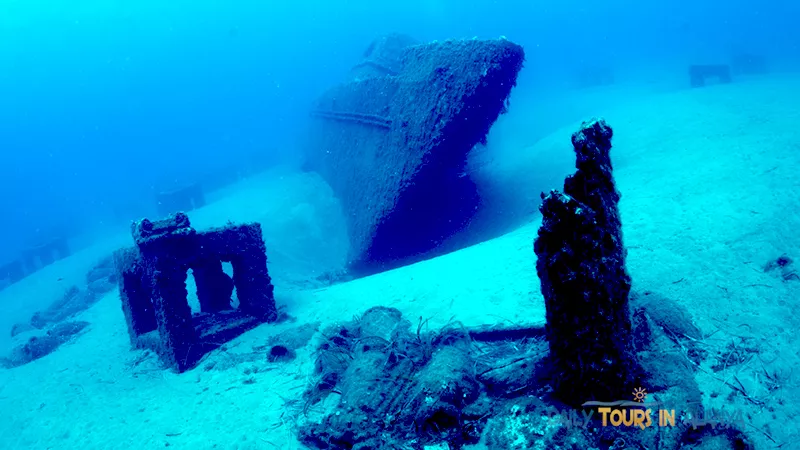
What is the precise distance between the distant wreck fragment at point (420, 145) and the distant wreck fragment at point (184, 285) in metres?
3.10

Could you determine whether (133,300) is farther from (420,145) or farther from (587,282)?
(587,282)

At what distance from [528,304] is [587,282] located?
284cm

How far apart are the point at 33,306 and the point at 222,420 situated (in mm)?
19349

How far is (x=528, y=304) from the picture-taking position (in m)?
6.17

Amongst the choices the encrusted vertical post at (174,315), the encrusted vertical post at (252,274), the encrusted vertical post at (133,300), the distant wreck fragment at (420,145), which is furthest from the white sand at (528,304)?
the distant wreck fragment at (420,145)

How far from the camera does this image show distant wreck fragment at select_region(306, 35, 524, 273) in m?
9.23

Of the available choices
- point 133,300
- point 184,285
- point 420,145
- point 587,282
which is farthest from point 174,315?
point 587,282

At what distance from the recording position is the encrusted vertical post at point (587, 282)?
11.3 feet

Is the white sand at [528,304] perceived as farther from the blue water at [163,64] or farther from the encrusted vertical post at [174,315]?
the blue water at [163,64]

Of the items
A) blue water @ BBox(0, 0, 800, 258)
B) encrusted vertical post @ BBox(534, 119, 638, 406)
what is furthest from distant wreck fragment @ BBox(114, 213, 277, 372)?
blue water @ BBox(0, 0, 800, 258)

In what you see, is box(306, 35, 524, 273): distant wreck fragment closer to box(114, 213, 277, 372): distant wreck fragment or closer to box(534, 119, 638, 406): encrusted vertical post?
box(114, 213, 277, 372): distant wreck fragment

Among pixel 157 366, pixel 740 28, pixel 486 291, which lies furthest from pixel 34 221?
pixel 740 28

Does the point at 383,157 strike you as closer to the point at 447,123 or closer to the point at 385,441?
the point at 447,123

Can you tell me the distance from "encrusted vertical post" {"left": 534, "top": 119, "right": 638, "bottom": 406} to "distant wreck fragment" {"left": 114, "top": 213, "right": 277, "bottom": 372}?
19.8 ft
